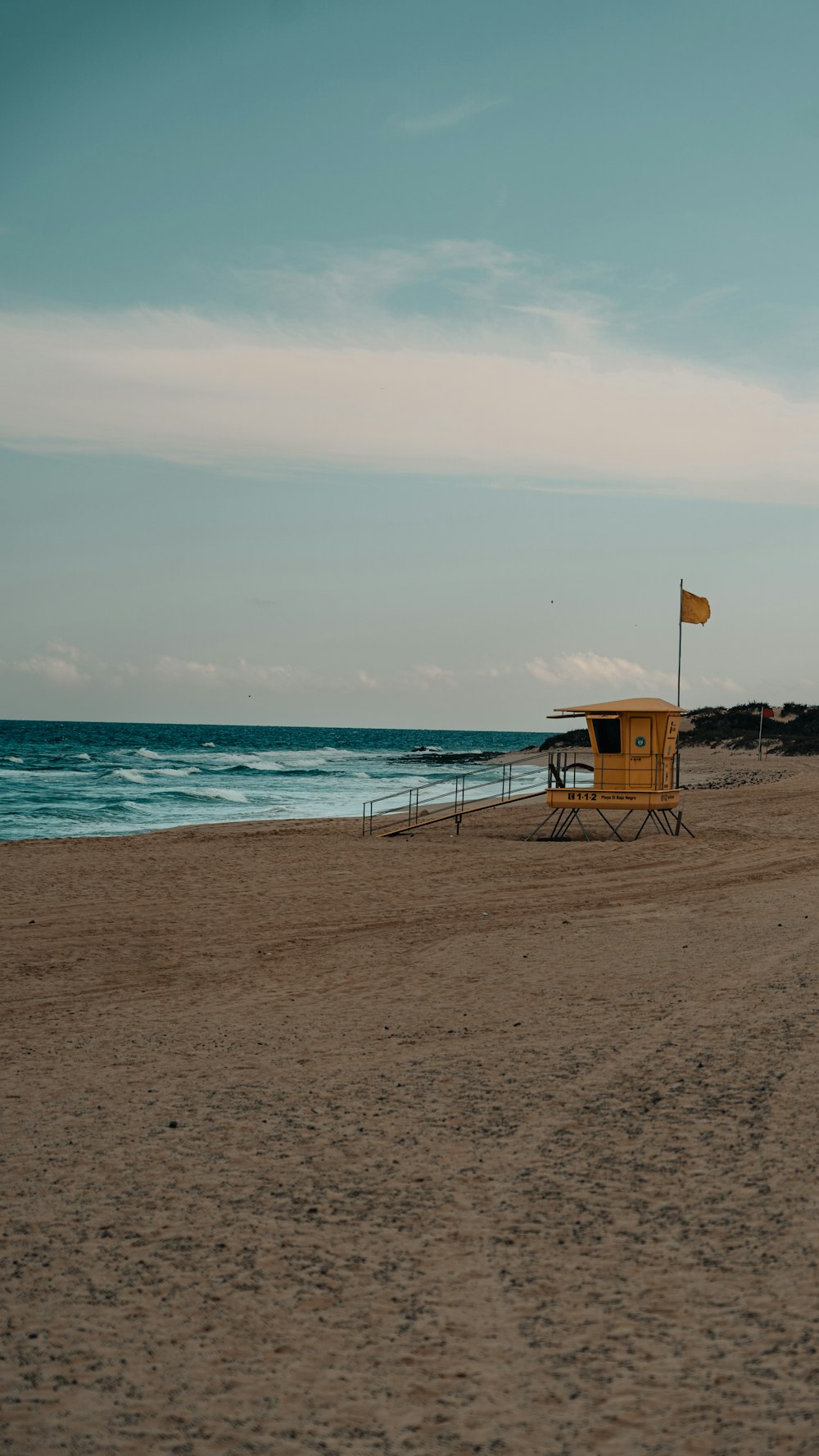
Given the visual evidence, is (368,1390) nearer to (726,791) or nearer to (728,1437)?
(728,1437)

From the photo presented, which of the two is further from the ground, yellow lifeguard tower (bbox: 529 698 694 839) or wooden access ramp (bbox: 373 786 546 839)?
yellow lifeguard tower (bbox: 529 698 694 839)

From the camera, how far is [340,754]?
257ft

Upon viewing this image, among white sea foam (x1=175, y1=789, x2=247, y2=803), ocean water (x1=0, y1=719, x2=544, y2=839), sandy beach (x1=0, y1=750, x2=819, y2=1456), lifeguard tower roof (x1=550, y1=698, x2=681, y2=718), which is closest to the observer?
sandy beach (x1=0, y1=750, x2=819, y2=1456)

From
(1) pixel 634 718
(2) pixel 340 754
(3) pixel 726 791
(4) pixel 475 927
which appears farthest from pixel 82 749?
(4) pixel 475 927

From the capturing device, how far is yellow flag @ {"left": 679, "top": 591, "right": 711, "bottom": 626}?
24.8m

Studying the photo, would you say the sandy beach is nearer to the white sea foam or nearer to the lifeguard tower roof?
the lifeguard tower roof

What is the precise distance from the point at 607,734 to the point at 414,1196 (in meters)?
16.2

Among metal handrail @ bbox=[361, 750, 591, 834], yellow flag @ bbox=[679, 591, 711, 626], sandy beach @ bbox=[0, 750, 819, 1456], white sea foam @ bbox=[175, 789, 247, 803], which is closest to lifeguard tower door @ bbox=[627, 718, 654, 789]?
metal handrail @ bbox=[361, 750, 591, 834]

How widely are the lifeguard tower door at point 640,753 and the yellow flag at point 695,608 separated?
521cm

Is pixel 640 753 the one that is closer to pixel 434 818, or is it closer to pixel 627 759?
pixel 627 759

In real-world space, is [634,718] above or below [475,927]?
above

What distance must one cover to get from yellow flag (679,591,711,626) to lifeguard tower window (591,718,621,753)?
527 cm

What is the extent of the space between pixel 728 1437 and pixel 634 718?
1759 centimetres

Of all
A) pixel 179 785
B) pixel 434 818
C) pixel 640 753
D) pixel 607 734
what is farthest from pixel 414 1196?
pixel 179 785
